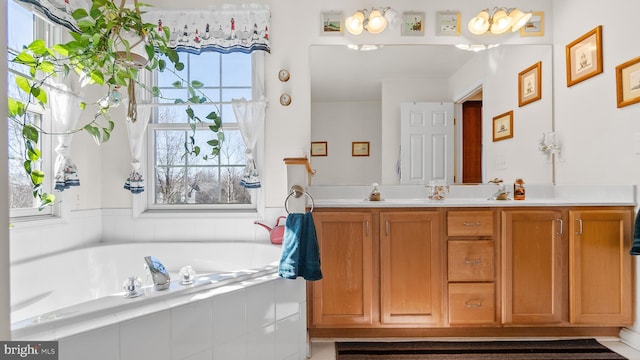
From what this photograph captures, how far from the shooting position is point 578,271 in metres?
2.03

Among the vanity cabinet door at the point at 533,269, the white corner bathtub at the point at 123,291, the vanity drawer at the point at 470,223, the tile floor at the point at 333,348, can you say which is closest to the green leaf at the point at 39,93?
the white corner bathtub at the point at 123,291

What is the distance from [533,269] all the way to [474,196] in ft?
2.49

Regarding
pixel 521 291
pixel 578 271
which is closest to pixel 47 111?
pixel 521 291

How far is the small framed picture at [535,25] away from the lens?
2.67 meters

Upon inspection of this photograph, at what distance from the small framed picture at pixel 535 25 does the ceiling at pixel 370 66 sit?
50 cm

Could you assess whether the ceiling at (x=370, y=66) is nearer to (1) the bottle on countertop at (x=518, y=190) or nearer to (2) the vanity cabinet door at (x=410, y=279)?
(1) the bottle on countertop at (x=518, y=190)

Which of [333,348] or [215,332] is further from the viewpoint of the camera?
[333,348]

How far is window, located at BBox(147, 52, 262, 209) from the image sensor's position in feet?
8.99

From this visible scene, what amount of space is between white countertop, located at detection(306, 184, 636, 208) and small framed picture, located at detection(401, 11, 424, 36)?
4.06 feet

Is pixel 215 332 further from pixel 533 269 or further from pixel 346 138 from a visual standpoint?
pixel 533 269

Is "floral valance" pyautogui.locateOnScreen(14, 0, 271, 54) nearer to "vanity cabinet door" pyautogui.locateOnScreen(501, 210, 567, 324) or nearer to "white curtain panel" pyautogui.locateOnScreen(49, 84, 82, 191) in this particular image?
"white curtain panel" pyautogui.locateOnScreen(49, 84, 82, 191)

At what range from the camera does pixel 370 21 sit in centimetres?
255

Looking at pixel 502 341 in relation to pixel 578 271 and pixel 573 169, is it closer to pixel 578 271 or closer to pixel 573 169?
pixel 578 271

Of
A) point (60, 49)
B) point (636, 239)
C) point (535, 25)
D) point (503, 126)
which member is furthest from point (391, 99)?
A: point (60, 49)
